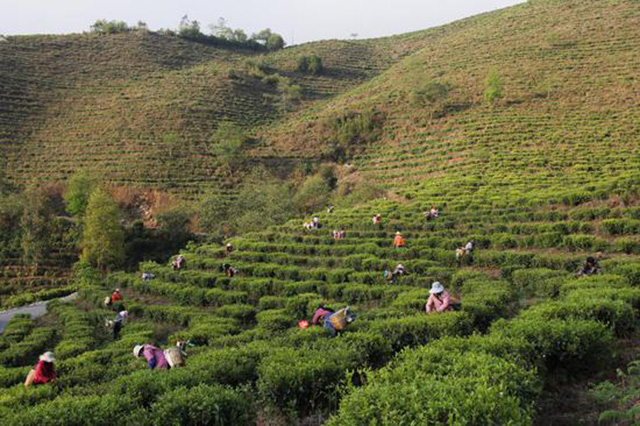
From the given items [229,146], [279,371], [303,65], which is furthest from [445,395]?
[303,65]

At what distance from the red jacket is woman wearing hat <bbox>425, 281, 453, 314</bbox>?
9.51 metres

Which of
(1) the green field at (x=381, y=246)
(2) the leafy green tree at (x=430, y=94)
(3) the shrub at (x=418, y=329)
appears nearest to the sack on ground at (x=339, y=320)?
(1) the green field at (x=381, y=246)

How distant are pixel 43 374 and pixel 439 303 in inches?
394

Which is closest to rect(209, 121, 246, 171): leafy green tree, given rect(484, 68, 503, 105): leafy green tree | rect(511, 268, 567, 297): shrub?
rect(484, 68, 503, 105): leafy green tree

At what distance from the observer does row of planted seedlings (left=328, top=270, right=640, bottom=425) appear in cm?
501

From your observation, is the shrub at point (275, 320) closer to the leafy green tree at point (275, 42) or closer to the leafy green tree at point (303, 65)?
the leafy green tree at point (303, 65)

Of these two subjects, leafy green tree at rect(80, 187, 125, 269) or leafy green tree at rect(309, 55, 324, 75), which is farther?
leafy green tree at rect(309, 55, 324, 75)

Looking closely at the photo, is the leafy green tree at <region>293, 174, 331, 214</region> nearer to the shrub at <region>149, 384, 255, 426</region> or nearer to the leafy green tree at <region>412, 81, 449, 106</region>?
the leafy green tree at <region>412, 81, 449, 106</region>

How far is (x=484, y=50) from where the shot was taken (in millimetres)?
72438

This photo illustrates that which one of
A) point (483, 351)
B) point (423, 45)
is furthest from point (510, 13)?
point (483, 351)

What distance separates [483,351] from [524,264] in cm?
1344

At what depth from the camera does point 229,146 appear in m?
57.5

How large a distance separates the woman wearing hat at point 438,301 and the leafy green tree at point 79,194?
4274 centimetres

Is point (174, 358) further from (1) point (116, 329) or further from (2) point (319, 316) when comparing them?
(1) point (116, 329)
